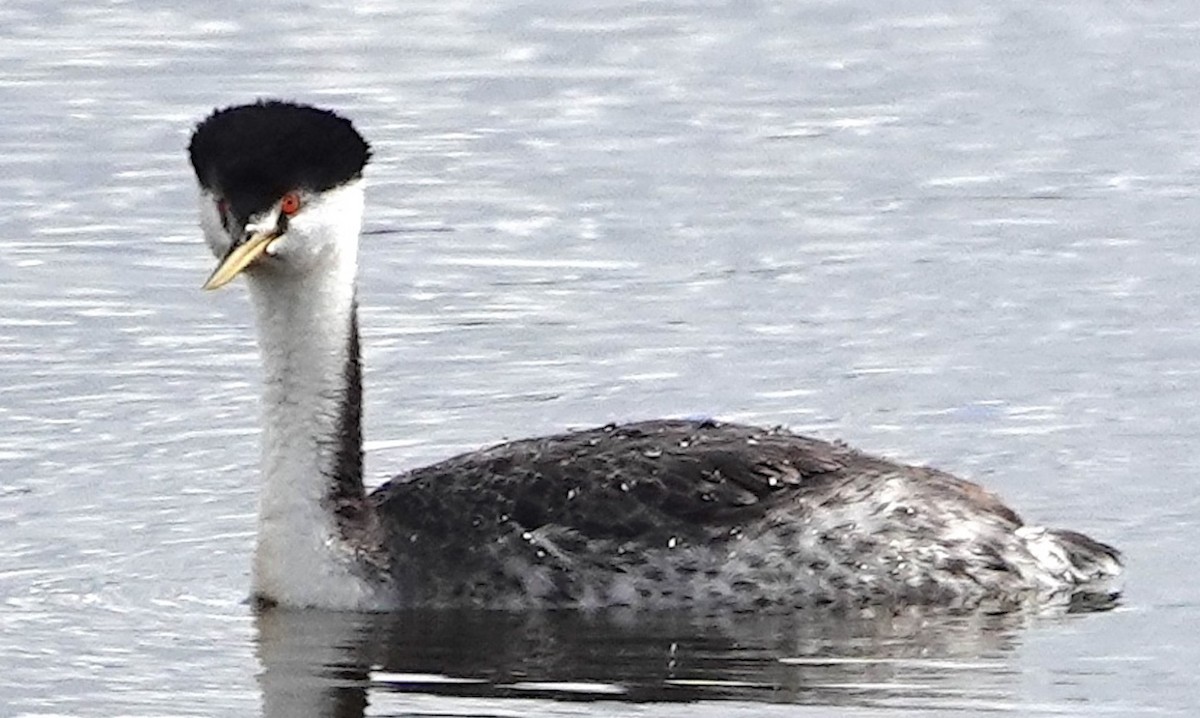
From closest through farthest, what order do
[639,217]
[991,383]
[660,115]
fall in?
[991,383] < [639,217] < [660,115]

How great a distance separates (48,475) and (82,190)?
491cm

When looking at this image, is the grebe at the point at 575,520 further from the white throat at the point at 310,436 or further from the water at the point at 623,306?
the water at the point at 623,306

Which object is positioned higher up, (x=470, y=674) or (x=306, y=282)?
(x=306, y=282)

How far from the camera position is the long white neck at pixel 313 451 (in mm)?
15766

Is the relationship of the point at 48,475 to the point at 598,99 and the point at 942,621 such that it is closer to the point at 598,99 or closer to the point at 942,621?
the point at 942,621

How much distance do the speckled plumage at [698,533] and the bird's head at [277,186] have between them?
43.0 inches

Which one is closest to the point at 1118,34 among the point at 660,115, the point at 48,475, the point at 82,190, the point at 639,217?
the point at 660,115

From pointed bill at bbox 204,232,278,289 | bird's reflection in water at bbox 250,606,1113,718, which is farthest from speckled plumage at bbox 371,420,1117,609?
pointed bill at bbox 204,232,278,289

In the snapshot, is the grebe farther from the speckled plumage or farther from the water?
the water

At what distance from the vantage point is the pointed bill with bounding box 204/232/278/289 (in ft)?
49.3

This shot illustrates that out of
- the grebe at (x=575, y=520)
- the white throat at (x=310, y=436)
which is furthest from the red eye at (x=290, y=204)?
the white throat at (x=310, y=436)

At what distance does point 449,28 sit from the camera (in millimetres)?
25359

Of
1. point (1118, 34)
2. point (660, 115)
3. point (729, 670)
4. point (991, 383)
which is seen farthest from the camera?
point (1118, 34)

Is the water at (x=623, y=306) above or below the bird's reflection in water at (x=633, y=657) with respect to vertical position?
above
